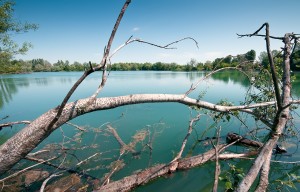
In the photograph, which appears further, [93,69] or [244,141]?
[244,141]

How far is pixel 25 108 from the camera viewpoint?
647 inches

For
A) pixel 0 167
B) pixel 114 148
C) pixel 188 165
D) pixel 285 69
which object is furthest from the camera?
pixel 114 148

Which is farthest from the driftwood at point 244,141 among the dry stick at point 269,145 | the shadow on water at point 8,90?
the shadow on water at point 8,90

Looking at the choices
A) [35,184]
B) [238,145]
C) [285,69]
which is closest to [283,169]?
[238,145]

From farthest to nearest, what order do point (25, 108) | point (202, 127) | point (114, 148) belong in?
1. point (25, 108)
2. point (202, 127)
3. point (114, 148)

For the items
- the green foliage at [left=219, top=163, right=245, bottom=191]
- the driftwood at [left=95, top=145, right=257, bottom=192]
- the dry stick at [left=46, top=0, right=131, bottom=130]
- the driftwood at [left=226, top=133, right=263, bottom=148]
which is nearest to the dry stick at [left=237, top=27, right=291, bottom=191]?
the green foliage at [left=219, top=163, right=245, bottom=191]

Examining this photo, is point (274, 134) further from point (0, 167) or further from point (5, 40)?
point (5, 40)

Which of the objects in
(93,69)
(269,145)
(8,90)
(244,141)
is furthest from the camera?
(8,90)

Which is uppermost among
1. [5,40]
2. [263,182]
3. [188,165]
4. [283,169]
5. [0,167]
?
[5,40]

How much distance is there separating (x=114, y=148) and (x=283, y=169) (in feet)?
21.0

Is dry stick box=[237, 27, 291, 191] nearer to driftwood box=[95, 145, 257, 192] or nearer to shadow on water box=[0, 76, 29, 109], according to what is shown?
driftwood box=[95, 145, 257, 192]

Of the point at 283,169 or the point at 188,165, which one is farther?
the point at 283,169

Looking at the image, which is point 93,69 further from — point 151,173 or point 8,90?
point 8,90

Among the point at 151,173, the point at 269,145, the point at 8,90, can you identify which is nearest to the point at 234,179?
the point at 269,145
